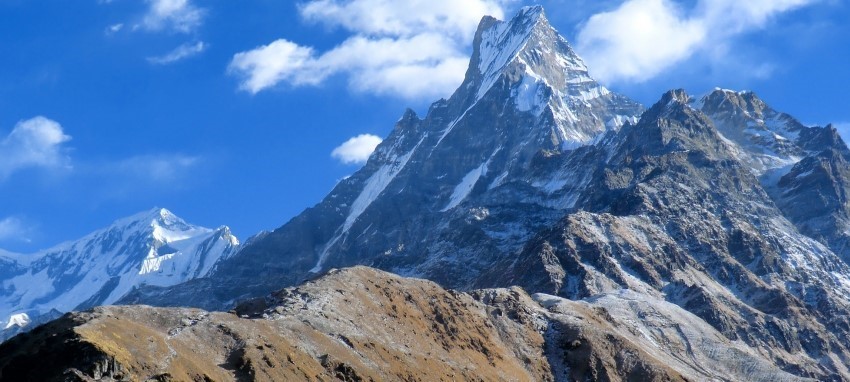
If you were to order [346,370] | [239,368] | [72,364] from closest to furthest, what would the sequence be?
[72,364]
[239,368]
[346,370]

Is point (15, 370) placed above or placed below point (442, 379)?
below

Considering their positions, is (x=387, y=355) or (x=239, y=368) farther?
(x=387, y=355)

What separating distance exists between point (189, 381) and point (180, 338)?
1727cm

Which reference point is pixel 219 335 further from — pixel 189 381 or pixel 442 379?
pixel 442 379

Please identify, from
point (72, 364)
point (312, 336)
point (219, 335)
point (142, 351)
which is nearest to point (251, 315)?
point (312, 336)

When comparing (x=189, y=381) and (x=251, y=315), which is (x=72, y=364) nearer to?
(x=189, y=381)

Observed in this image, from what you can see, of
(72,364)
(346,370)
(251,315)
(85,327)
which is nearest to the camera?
(72,364)

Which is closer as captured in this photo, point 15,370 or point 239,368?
point 15,370

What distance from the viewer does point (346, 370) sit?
176625mm

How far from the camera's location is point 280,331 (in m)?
182

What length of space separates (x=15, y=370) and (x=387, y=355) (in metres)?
70.1

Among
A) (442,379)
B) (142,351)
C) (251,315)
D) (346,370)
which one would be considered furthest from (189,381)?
(442,379)

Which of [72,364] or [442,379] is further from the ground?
[442,379]

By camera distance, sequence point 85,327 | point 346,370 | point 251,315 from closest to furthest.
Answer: point 85,327 < point 346,370 < point 251,315
